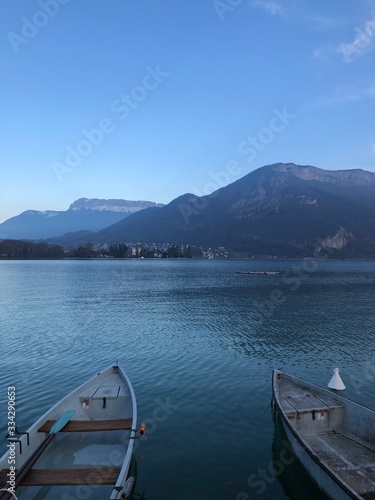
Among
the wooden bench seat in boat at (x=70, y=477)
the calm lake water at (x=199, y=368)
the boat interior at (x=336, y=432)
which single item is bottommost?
the calm lake water at (x=199, y=368)

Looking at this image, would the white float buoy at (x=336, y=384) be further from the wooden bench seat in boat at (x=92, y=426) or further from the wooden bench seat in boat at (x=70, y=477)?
the wooden bench seat in boat at (x=70, y=477)

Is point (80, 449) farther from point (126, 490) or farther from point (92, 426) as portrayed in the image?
point (126, 490)

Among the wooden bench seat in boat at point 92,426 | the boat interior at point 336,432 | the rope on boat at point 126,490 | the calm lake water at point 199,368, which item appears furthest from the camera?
the calm lake water at point 199,368

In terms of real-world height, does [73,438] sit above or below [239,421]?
above

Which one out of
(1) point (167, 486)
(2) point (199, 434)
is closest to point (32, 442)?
(1) point (167, 486)

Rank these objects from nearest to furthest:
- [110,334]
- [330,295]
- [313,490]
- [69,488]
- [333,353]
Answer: [69,488] → [313,490] → [333,353] → [110,334] → [330,295]

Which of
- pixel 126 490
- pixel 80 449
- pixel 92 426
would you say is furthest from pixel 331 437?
pixel 80 449

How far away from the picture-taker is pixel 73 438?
1581 centimetres

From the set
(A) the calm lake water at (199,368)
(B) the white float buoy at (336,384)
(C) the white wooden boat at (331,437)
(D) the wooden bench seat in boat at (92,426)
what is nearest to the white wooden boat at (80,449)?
(D) the wooden bench seat in boat at (92,426)

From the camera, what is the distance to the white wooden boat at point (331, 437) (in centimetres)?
1271

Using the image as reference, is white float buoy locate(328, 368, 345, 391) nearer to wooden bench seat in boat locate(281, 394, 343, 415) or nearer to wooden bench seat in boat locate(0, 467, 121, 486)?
wooden bench seat in boat locate(281, 394, 343, 415)

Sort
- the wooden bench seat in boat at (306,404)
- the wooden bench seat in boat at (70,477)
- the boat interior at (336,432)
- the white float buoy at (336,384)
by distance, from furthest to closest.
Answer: the white float buoy at (336,384), the wooden bench seat in boat at (306,404), the boat interior at (336,432), the wooden bench seat in boat at (70,477)

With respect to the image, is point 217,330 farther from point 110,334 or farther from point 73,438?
point 73,438

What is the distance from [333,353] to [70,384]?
80.9 feet
